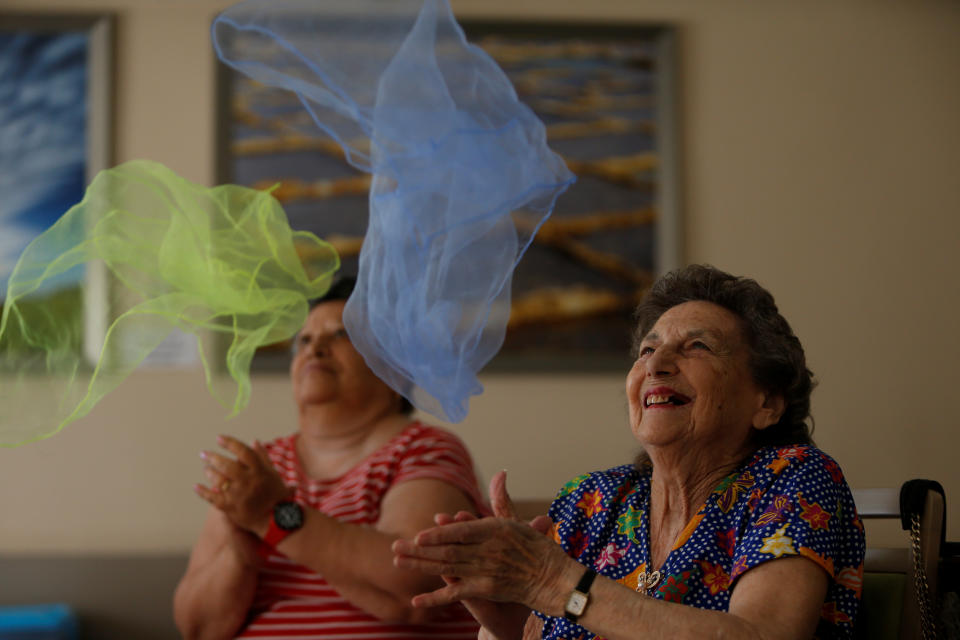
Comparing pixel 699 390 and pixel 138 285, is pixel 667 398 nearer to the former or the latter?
pixel 699 390

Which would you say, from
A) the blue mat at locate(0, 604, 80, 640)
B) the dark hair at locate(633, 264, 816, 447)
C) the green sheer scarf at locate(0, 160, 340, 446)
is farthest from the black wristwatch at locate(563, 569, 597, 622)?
the blue mat at locate(0, 604, 80, 640)

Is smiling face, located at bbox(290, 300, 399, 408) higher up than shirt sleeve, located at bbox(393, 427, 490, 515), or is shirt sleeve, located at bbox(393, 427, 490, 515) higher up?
smiling face, located at bbox(290, 300, 399, 408)

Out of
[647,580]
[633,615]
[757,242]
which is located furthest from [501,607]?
[757,242]

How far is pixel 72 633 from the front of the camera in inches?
102

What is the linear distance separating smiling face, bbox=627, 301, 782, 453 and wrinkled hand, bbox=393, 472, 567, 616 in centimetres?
30

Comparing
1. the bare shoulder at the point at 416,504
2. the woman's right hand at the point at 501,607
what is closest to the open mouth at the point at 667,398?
the woman's right hand at the point at 501,607

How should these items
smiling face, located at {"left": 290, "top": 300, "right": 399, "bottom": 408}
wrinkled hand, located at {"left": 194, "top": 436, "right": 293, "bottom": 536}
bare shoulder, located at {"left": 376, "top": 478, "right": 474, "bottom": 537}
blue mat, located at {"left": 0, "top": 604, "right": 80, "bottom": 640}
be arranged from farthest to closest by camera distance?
blue mat, located at {"left": 0, "top": 604, "right": 80, "bottom": 640} < smiling face, located at {"left": 290, "top": 300, "right": 399, "bottom": 408} < bare shoulder, located at {"left": 376, "top": 478, "right": 474, "bottom": 537} < wrinkled hand, located at {"left": 194, "top": 436, "right": 293, "bottom": 536}

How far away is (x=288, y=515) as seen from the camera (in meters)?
1.71

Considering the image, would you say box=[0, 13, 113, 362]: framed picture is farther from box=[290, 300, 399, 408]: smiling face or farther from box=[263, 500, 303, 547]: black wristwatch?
box=[263, 500, 303, 547]: black wristwatch

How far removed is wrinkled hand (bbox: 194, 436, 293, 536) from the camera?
1688 millimetres

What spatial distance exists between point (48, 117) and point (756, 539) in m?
2.35

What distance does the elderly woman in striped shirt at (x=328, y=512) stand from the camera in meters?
1.71

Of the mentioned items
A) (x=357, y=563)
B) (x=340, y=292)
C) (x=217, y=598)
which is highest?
(x=340, y=292)

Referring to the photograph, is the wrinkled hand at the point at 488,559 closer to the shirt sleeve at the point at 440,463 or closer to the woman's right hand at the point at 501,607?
the woman's right hand at the point at 501,607
